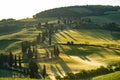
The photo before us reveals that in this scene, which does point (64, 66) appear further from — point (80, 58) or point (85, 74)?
point (85, 74)

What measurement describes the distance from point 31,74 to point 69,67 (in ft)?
73.5

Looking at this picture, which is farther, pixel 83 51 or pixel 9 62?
pixel 83 51

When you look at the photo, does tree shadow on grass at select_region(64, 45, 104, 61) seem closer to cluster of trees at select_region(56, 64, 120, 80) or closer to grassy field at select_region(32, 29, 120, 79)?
grassy field at select_region(32, 29, 120, 79)

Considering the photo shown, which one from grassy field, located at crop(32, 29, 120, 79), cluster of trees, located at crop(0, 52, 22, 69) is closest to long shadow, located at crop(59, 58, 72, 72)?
grassy field, located at crop(32, 29, 120, 79)

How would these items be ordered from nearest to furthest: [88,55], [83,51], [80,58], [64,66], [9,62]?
1. [64,66]
2. [9,62]
3. [80,58]
4. [88,55]
5. [83,51]

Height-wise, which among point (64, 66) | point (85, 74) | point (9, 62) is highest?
point (85, 74)

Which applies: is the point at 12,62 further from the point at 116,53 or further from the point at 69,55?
the point at 116,53

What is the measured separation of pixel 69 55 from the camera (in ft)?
541

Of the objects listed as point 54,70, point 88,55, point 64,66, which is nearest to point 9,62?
point 54,70

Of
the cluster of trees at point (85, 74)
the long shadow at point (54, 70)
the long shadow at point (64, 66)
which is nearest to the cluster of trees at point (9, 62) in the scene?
the long shadow at point (54, 70)

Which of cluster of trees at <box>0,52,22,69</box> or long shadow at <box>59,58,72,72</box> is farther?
cluster of trees at <box>0,52,22,69</box>

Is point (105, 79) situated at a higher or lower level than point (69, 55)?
higher

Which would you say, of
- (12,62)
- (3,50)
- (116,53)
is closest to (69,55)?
(116,53)

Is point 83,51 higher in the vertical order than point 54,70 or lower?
lower
